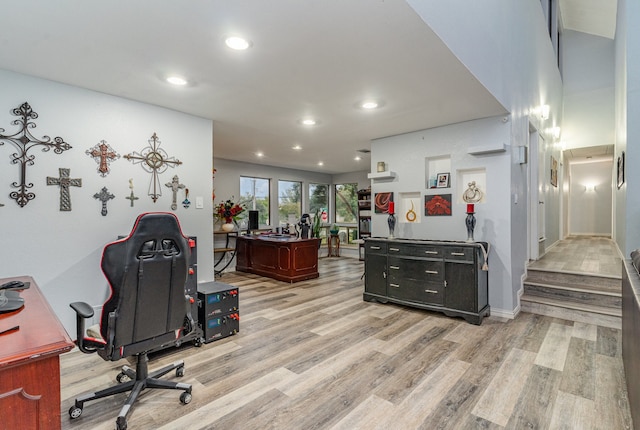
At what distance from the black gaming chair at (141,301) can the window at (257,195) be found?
547 centimetres

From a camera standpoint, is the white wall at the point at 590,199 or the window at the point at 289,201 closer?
the window at the point at 289,201

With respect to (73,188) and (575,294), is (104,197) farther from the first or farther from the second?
(575,294)

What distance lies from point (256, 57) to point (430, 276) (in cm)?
303

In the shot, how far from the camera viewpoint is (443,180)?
427 centimetres

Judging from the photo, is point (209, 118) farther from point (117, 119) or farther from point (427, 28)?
point (427, 28)

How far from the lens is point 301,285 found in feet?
18.1

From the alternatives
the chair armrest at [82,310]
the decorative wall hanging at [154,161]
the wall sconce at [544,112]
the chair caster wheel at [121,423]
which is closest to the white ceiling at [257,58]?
the decorative wall hanging at [154,161]

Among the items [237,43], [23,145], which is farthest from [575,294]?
[23,145]

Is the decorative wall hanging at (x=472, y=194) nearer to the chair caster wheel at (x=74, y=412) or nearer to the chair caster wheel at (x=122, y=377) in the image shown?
the chair caster wheel at (x=122, y=377)

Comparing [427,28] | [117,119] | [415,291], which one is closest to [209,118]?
[117,119]

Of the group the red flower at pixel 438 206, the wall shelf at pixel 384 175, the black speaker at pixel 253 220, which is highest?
the wall shelf at pixel 384 175

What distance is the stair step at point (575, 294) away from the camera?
3.64m

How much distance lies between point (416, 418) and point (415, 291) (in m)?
2.18

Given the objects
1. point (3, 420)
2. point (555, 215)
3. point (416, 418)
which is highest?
point (555, 215)
